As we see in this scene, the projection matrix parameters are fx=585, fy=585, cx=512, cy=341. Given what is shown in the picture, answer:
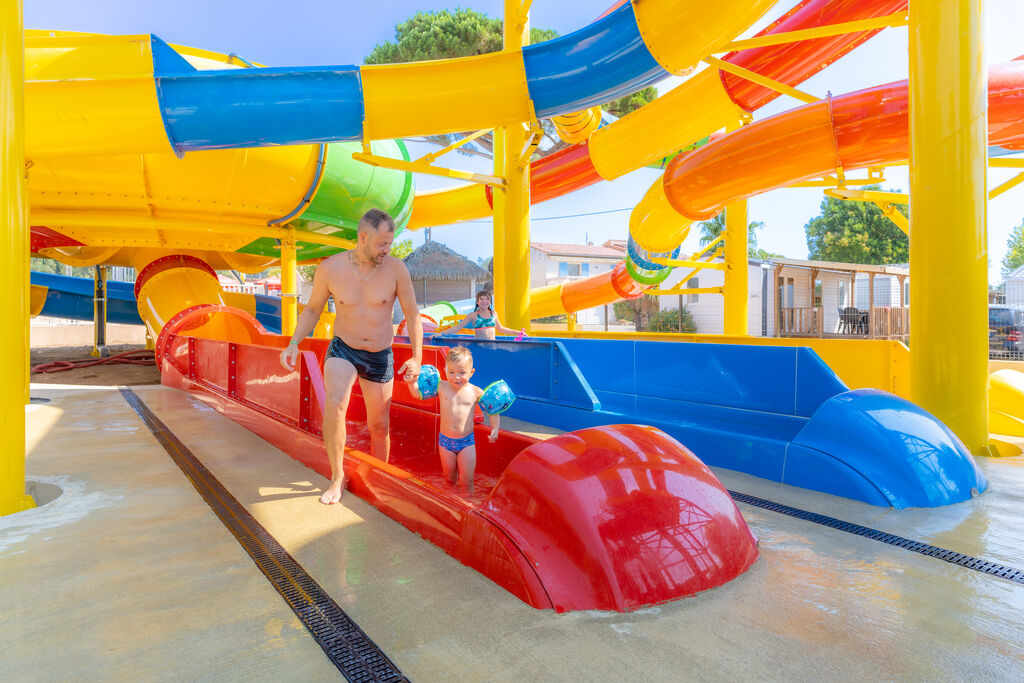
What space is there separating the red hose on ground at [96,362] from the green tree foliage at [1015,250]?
40474 millimetres

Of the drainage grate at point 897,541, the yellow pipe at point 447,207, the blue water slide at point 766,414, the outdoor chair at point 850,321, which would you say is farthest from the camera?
the outdoor chair at point 850,321

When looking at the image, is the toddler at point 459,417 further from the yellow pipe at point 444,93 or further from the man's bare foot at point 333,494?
the yellow pipe at point 444,93

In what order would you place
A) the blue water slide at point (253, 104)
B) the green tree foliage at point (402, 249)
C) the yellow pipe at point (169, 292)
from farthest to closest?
the green tree foliage at point (402, 249)
the yellow pipe at point (169, 292)
the blue water slide at point (253, 104)

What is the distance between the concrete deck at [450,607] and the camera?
5.47 ft

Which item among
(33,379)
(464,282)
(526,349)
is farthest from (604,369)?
(464,282)

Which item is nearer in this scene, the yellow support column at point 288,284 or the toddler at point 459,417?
the toddler at point 459,417

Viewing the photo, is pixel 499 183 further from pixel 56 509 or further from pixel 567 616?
pixel 567 616

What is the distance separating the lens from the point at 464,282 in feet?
104

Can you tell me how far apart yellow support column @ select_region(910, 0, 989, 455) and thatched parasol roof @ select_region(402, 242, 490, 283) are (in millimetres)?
26891

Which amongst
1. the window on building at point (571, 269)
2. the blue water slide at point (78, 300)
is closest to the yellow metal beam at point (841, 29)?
the blue water slide at point (78, 300)

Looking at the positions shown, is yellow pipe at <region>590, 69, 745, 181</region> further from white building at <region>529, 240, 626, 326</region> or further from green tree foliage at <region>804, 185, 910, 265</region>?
green tree foliage at <region>804, 185, 910, 265</region>

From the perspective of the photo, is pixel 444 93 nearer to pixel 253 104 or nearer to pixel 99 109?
pixel 253 104

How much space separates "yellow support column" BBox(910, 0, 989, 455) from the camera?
406 cm

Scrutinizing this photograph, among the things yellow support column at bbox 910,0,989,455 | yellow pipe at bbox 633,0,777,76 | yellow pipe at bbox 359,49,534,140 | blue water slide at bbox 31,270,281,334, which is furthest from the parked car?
blue water slide at bbox 31,270,281,334
